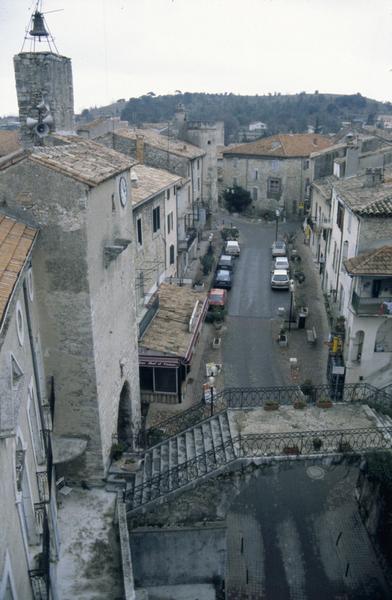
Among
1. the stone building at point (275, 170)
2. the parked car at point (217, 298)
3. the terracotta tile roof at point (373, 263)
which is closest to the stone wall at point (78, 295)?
the terracotta tile roof at point (373, 263)

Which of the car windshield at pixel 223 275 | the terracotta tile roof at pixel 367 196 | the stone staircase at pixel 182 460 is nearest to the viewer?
the stone staircase at pixel 182 460

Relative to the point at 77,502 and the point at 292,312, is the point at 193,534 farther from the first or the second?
the point at 292,312

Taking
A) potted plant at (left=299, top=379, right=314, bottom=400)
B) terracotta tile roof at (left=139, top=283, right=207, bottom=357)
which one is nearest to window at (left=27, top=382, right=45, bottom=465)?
terracotta tile roof at (left=139, top=283, right=207, bottom=357)

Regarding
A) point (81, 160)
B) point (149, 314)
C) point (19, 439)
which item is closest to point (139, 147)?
point (149, 314)

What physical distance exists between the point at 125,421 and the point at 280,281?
2292cm

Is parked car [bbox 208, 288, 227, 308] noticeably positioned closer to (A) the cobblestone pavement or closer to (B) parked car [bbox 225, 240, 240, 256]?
(B) parked car [bbox 225, 240, 240, 256]

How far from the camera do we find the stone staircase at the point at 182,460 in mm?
16141

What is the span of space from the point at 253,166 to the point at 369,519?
167 feet

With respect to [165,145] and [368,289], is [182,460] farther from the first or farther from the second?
[165,145]

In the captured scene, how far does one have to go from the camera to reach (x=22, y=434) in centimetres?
1059

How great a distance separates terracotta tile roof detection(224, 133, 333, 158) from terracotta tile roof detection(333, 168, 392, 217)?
2836 centimetres

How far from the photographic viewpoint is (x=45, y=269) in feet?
46.5

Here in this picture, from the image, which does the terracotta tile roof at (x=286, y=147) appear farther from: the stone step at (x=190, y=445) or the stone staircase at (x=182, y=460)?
the stone staircase at (x=182, y=460)

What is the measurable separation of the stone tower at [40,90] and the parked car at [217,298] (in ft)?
70.1
